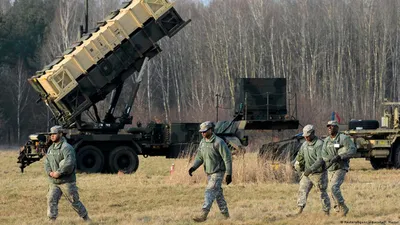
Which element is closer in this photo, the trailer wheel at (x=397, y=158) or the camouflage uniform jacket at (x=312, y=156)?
the camouflage uniform jacket at (x=312, y=156)

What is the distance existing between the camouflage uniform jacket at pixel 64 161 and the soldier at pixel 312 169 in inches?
157

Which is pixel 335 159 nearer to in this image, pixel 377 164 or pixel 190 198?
pixel 190 198

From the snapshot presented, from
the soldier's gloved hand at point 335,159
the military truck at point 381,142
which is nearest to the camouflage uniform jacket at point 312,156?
the soldier's gloved hand at point 335,159

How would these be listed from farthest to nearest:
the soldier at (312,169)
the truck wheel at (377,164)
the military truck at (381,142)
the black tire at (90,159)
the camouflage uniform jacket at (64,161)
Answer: the truck wheel at (377,164)
the military truck at (381,142)
the black tire at (90,159)
the soldier at (312,169)
the camouflage uniform jacket at (64,161)

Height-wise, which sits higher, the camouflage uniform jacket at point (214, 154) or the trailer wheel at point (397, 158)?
the camouflage uniform jacket at point (214, 154)

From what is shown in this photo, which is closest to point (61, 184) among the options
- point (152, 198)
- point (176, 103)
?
point (152, 198)

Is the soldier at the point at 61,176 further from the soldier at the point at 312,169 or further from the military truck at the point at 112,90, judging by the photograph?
the military truck at the point at 112,90

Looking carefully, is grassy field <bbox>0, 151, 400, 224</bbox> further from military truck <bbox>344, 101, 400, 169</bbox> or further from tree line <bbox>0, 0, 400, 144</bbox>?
tree line <bbox>0, 0, 400, 144</bbox>

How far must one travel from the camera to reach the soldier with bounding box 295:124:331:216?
15203 mm

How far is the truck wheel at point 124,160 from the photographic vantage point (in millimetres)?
27562

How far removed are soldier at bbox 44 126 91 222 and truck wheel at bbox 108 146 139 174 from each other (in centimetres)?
1302

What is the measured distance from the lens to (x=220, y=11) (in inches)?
2371

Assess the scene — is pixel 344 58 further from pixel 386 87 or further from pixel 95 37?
pixel 95 37

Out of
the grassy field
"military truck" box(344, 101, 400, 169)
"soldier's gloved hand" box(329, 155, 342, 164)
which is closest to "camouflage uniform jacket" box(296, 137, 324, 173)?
"soldier's gloved hand" box(329, 155, 342, 164)
